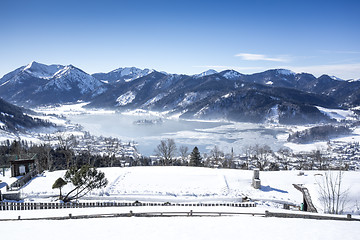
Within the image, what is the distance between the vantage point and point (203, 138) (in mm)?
118562

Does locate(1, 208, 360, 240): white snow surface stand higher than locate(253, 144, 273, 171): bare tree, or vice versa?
locate(1, 208, 360, 240): white snow surface

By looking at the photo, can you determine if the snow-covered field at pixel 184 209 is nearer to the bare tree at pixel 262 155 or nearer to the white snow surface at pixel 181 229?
the white snow surface at pixel 181 229

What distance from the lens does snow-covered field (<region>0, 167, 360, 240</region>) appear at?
11109 millimetres

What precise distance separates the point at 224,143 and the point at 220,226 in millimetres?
94916

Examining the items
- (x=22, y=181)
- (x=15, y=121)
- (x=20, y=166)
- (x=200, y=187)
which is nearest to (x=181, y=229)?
(x=200, y=187)

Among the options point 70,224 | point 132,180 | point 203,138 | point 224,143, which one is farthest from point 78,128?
point 70,224

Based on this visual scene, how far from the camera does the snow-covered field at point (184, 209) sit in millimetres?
11109

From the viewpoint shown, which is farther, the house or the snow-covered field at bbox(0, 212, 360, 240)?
the house

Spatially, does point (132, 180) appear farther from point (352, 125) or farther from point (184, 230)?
point (352, 125)

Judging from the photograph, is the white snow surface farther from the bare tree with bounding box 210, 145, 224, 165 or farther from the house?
the bare tree with bounding box 210, 145, 224, 165

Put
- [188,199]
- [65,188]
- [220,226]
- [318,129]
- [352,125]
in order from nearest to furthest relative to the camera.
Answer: [220,226], [188,199], [65,188], [318,129], [352,125]

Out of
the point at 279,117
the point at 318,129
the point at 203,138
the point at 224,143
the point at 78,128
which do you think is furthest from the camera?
the point at 279,117

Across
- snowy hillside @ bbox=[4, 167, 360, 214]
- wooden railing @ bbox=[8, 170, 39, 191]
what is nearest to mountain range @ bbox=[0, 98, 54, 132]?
wooden railing @ bbox=[8, 170, 39, 191]

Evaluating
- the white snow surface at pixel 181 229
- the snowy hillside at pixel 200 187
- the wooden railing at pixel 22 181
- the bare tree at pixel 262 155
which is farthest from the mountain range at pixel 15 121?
the white snow surface at pixel 181 229
